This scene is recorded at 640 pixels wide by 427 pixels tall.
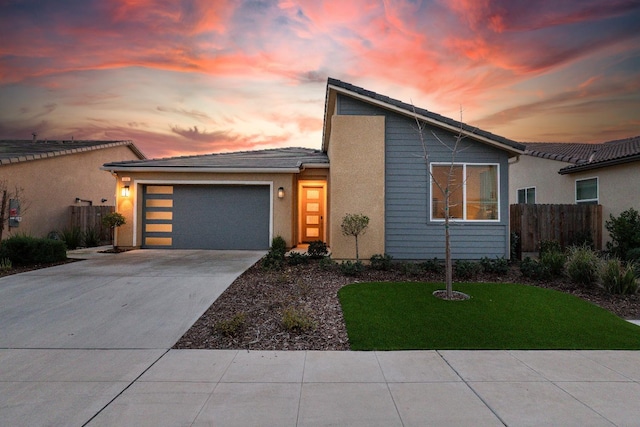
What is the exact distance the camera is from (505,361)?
3.60m

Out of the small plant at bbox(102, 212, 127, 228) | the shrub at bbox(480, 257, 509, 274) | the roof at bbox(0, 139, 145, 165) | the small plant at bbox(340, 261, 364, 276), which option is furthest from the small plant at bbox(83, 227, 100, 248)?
the shrub at bbox(480, 257, 509, 274)

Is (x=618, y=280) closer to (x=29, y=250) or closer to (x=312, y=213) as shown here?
(x=312, y=213)

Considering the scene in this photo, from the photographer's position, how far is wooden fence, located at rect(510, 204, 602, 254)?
10922 mm

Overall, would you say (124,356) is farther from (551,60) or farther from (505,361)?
(551,60)

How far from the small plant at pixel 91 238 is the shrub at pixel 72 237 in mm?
205

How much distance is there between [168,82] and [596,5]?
14.5m

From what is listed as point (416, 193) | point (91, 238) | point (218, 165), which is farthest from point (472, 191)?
point (91, 238)

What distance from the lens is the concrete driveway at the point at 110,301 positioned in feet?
13.7

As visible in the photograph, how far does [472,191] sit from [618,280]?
3.61 meters

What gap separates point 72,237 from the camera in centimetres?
1210

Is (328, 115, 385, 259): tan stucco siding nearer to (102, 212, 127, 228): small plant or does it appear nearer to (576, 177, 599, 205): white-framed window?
(102, 212, 127, 228): small plant

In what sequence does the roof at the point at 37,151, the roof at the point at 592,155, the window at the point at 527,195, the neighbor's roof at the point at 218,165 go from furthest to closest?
the window at the point at 527,195 < the roof at the point at 37,151 < the neighbor's roof at the point at 218,165 < the roof at the point at 592,155

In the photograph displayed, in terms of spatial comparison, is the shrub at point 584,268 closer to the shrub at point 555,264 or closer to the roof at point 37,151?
the shrub at point 555,264

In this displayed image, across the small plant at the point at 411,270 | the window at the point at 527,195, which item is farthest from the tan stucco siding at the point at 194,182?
the window at the point at 527,195
